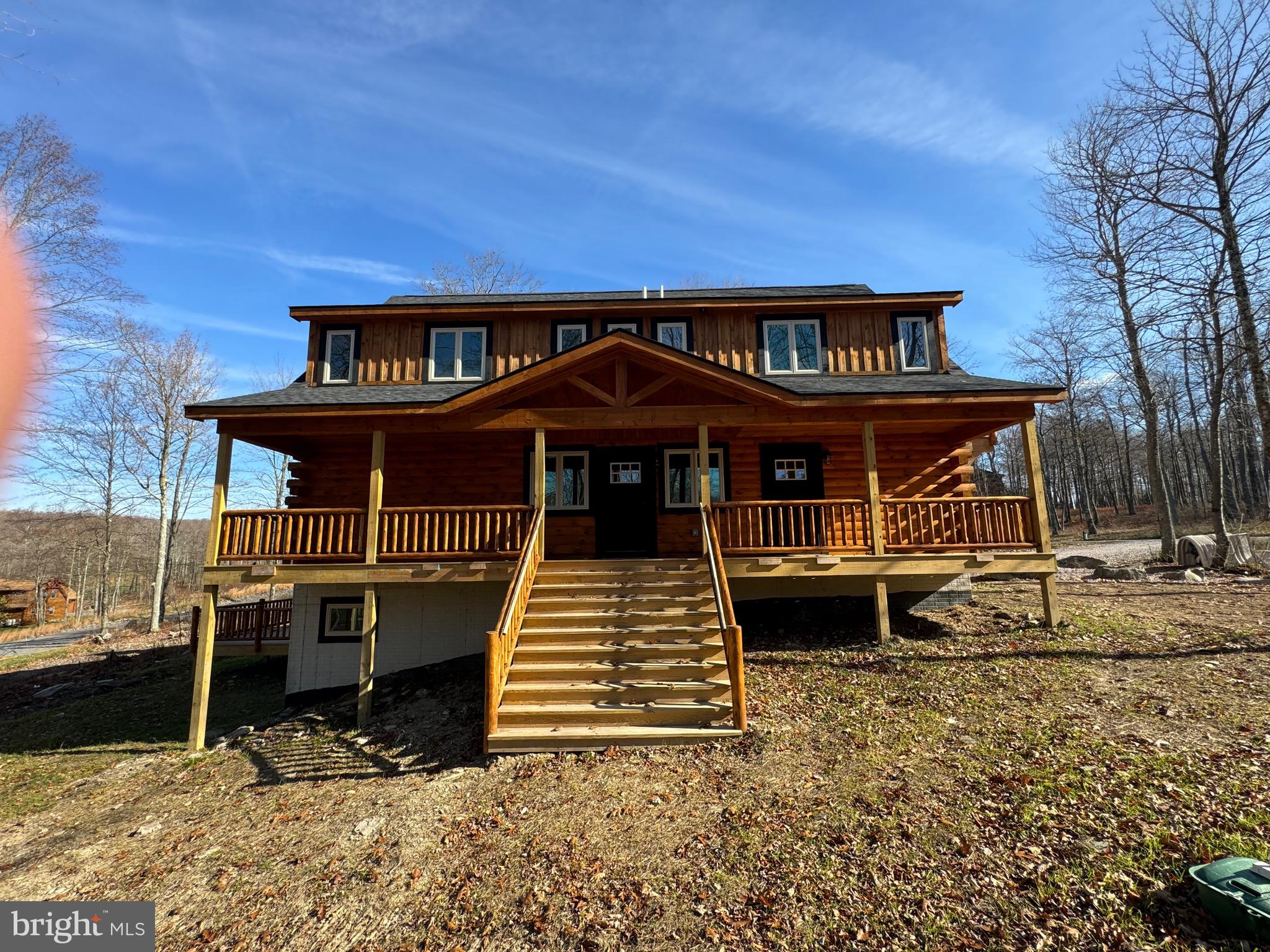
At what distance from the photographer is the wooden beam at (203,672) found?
9734 millimetres

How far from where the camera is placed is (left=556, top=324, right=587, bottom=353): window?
1449 cm

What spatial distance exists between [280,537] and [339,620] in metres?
2.91

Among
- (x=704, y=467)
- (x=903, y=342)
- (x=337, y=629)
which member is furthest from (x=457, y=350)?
(x=903, y=342)

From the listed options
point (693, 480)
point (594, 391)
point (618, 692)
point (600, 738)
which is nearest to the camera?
point (600, 738)

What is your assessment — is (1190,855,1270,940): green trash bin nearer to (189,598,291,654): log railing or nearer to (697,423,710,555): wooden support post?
(697,423,710,555): wooden support post

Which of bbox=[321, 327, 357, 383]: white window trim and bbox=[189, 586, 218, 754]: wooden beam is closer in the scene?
bbox=[189, 586, 218, 754]: wooden beam

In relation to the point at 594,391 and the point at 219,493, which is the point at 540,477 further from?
the point at 219,493

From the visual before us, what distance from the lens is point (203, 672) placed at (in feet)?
33.2

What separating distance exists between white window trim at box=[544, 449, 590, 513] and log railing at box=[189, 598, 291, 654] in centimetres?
841

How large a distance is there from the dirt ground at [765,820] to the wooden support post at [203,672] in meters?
0.46

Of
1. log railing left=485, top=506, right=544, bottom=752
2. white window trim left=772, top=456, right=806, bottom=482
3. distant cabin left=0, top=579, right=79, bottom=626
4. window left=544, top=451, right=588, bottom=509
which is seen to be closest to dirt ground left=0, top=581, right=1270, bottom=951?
log railing left=485, top=506, right=544, bottom=752

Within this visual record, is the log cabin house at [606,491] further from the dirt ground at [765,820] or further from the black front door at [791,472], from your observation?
the dirt ground at [765,820]

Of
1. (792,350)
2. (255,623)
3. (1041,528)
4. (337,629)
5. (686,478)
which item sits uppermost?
(792,350)

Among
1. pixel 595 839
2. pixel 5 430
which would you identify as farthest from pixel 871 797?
pixel 5 430
